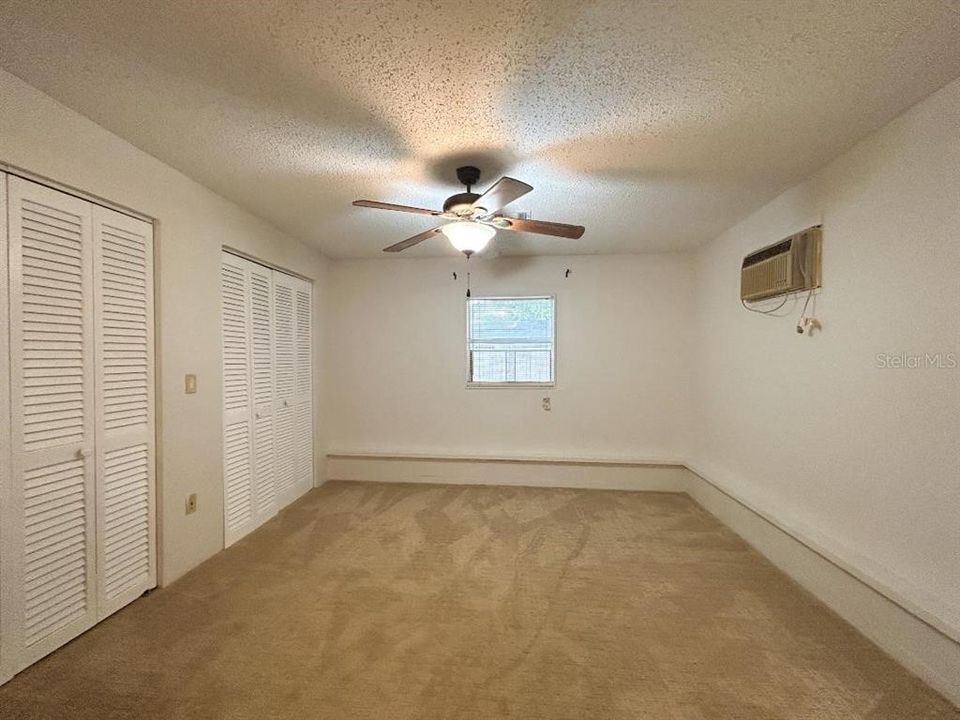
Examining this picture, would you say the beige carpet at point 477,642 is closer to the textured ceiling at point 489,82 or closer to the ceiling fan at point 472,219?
the ceiling fan at point 472,219

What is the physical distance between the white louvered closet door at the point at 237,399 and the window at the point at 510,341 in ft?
6.57

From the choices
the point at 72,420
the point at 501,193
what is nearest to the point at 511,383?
the point at 501,193

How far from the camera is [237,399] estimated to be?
9.61 ft

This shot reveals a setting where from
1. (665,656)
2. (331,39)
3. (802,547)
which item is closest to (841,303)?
(802,547)

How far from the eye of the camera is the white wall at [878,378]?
5.23 feet

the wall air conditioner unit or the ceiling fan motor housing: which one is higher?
the ceiling fan motor housing

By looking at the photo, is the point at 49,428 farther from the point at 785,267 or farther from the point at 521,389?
the point at 785,267

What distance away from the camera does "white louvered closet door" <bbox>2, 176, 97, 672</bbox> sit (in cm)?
162

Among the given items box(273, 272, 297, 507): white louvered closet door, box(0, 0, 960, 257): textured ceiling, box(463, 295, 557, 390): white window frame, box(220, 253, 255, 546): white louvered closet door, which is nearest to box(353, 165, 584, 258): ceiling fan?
box(0, 0, 960, 257): textured ceiling

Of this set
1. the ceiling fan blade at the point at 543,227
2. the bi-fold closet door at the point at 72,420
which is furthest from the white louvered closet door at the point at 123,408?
the ceiling fan blade at the point at 543,227

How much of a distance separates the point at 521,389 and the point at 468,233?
2257mm

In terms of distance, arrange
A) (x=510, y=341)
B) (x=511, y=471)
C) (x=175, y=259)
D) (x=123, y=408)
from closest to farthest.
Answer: (x=123, y=408)
(x=175, y=259)
(x=511, y=471)
(x=510, y=341)

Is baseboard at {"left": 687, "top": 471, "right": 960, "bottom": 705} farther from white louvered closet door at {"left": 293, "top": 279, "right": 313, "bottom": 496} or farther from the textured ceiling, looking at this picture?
white louvered closet door at {"left": 293, "top": 279, "right": 313, "bottom": 496}

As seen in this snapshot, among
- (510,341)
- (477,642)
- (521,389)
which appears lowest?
(477,642)
